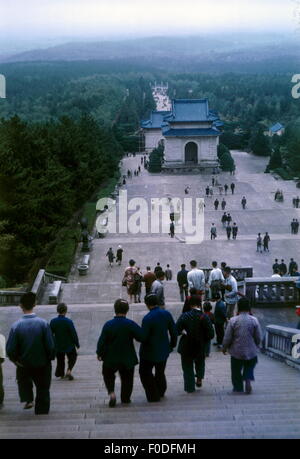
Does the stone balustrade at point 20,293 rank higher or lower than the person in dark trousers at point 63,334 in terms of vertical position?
higher

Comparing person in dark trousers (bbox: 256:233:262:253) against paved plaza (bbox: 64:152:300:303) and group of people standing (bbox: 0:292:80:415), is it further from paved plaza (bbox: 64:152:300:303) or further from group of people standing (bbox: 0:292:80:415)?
group of people standing (bbox: 0:292:80:415)

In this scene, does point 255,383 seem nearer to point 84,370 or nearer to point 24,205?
point 84,370

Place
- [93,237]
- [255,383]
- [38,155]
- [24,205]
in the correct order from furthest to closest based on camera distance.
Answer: [93,237]
[38,155]
[24,205]
[255,383]

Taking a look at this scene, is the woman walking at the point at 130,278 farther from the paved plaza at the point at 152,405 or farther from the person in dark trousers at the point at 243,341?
the person in dark trousers at the point at 243,341

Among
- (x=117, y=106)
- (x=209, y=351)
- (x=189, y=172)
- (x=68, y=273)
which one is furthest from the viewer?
(x=117, y=106)

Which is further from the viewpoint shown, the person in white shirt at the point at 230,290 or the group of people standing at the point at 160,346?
the person in white shirt at the point at 230,290

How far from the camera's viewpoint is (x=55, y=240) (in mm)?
26094

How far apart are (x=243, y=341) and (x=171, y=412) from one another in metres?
1.52

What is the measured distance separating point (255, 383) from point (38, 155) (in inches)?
760

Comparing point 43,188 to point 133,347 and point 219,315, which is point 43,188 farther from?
point 133,347

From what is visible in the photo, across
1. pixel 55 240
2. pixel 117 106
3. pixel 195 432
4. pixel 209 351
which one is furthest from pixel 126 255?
pixel 117 106

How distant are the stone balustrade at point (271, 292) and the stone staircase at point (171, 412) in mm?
4630

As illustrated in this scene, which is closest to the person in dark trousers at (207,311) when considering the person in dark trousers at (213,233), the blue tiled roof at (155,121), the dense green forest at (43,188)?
the dense green forest at (43,188)

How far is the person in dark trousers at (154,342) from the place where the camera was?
7.00 meters
